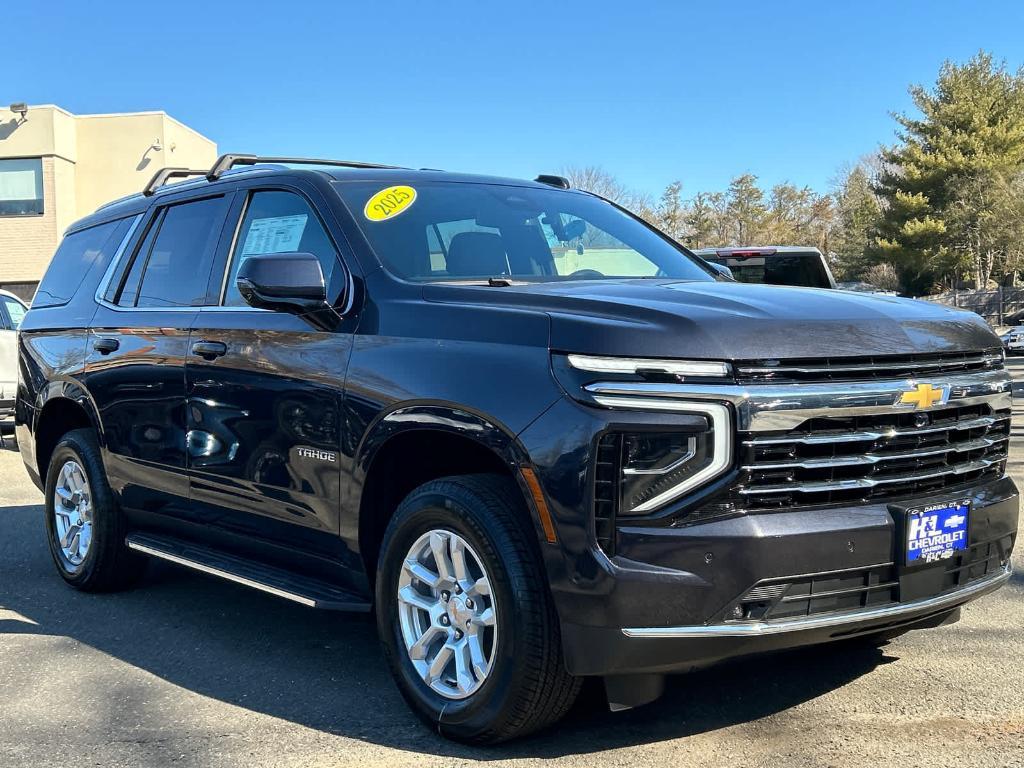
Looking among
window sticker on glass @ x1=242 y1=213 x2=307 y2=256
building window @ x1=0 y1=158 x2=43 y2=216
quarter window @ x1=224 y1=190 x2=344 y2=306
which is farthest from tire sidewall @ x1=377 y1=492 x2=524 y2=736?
building window @ x1=0 y1=158 x2=43 y2=216

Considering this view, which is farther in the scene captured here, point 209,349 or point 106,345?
point 106,345

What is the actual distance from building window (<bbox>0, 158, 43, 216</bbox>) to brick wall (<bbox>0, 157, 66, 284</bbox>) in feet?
0.70

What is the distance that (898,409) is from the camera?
317 cm

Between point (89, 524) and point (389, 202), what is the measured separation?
261 centimetres

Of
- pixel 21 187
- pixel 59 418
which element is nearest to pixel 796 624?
pixel 59 418

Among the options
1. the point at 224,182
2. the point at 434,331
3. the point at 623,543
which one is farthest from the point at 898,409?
the point at 224,182

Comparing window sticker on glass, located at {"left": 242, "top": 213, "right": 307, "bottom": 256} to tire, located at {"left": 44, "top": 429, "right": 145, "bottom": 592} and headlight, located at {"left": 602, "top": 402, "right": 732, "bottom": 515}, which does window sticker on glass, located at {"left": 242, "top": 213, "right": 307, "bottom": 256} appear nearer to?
tire, located at {"left": 44, "top": 429, "right": 145, "bottom": 592}

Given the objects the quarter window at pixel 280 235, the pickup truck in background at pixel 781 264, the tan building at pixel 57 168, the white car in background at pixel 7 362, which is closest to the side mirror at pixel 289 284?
the quarter window at pixel 280 235

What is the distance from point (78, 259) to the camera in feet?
20.0

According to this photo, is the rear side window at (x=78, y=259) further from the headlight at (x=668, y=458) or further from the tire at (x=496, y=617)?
the headlight at (x=668, y=458)

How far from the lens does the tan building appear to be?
104 feet

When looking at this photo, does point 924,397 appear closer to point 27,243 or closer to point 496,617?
point 496,617

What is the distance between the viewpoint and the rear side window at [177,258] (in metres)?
4.90

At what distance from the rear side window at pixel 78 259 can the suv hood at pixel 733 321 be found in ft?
9.10
